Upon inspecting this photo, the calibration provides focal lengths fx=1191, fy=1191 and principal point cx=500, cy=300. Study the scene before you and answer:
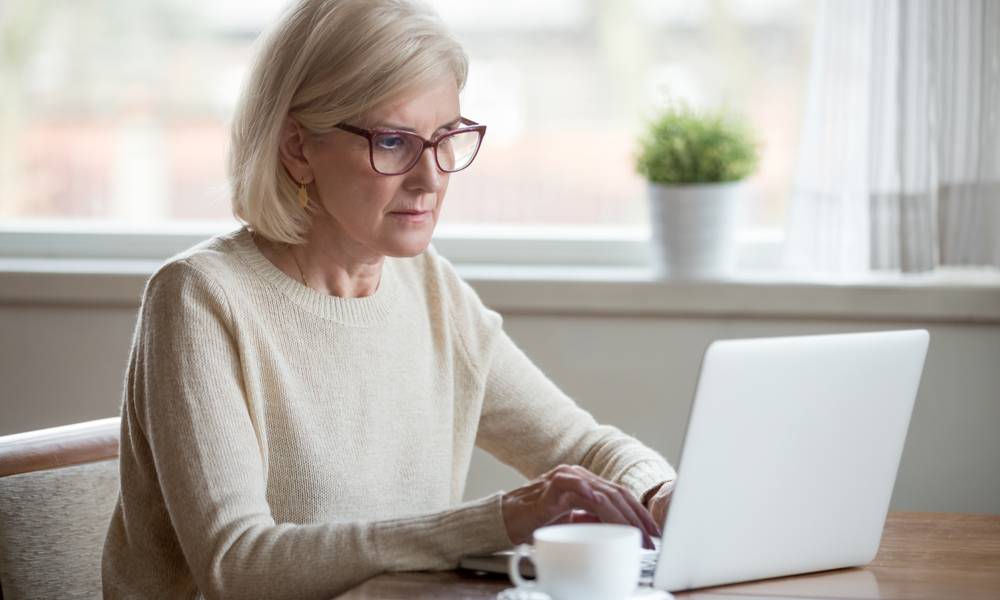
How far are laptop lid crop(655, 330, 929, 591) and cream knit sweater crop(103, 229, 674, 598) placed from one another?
221 millimetres

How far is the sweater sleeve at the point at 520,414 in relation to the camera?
1.73 meters

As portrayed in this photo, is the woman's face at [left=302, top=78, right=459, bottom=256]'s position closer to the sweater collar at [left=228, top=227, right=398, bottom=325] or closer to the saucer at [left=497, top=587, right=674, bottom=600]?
the sweater collar at [left=228, top=227, right=398, bottom=325]

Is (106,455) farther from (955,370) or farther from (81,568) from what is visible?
(955,370)

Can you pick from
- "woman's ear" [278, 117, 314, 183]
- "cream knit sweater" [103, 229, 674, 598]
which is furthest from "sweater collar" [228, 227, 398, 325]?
"woman's ear" [278, 117, 314, 183]

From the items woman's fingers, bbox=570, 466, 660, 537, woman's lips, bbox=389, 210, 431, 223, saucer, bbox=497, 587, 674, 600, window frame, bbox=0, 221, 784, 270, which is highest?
woman's lips, bbox=389, 210, 431, 223

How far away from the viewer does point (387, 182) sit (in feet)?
4.98

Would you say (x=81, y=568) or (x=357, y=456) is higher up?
(x=357, y=456)

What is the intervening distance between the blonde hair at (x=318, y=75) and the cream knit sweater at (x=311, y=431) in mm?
77

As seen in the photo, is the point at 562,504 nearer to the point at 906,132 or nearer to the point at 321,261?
the point at 321,261

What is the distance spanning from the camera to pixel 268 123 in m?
1.54

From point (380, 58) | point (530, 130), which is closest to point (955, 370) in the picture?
point (530, 130)

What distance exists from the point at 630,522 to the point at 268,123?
2.31 ft

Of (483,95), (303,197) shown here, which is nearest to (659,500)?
(303,197)

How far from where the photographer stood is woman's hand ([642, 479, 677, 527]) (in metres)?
1.42
